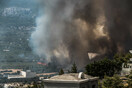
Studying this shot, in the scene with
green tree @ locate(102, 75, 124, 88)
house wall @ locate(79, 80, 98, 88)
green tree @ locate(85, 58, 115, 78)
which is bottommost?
house wall @ locate(79, 80, 98, 88)

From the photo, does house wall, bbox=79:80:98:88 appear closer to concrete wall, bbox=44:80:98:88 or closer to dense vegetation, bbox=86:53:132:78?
concrete wall, bbox=44:80:98:88

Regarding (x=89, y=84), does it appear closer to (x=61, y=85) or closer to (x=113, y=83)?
(x=61, y=85)

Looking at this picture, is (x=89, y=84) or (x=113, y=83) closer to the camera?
(x=89, y=84)

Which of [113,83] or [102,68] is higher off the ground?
[102,68]

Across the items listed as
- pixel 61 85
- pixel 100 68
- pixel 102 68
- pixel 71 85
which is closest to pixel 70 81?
pixel 71 85

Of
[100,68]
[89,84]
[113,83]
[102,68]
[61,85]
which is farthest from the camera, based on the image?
[102,68]

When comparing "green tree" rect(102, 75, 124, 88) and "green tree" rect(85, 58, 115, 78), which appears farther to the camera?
"green tree" rect(85, 58, 115, 78)

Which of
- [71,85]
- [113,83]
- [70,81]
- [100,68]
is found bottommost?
[71,85]

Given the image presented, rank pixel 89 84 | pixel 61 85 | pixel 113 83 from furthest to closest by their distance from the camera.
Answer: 1. pixel 113 83
2. pixel 89 84
3. pixel 61 85

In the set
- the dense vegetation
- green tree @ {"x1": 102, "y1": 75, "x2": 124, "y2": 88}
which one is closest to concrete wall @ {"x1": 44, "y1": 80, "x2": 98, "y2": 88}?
green tree @ {"x1": 102, "y1": 75, "x2": 124, "y2": 88}

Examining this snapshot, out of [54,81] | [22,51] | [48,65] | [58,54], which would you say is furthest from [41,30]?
[54,81]

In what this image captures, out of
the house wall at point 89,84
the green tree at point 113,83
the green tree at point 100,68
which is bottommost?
the house wall at point 89,84

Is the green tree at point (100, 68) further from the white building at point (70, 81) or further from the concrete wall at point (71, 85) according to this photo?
the white building at point (70, 81)

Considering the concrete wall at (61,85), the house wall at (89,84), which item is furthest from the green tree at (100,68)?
the concrete wall at (61,85)
